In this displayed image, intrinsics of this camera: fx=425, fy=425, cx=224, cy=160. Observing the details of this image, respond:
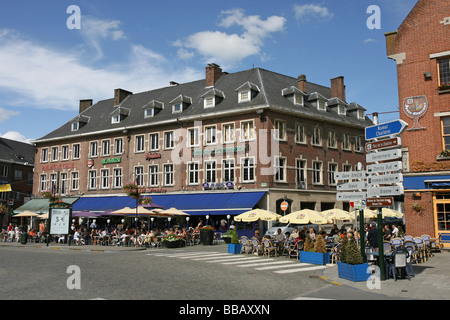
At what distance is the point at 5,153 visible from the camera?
2280 inches

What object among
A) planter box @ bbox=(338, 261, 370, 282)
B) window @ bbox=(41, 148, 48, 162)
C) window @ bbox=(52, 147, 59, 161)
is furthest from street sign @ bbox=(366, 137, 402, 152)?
window @ bbox=(41, 148, 48, 162)

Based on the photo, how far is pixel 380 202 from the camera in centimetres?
1099

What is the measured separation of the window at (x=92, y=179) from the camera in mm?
42222

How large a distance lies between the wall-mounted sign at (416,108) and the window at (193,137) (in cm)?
1901

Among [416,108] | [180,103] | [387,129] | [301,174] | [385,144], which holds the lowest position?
[385,144]

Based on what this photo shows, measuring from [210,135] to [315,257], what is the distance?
20646 millimetres

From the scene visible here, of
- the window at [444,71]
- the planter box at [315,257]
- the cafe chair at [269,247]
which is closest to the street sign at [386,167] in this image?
the planter box at [315,257]

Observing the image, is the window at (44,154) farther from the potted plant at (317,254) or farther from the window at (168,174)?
the potted plant at (317,254)

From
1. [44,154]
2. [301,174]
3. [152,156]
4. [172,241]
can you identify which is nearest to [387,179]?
[172,241]

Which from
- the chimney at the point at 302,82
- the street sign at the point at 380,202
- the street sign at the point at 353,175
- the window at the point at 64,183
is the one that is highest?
the chimney at the point at 302,82

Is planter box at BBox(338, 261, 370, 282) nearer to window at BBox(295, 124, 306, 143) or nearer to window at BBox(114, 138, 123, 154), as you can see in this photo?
window at BBox(295, 124, 306, 143)

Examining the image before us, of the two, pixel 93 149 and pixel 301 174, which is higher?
pixel 93 149

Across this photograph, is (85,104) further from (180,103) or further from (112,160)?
(180,103)

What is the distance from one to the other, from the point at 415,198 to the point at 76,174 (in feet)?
113
